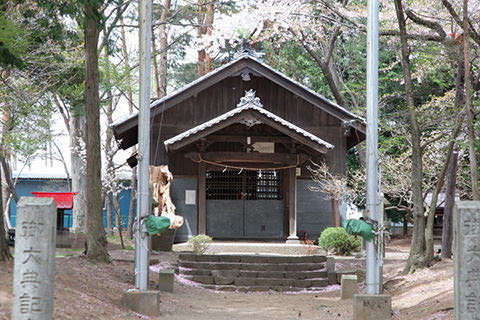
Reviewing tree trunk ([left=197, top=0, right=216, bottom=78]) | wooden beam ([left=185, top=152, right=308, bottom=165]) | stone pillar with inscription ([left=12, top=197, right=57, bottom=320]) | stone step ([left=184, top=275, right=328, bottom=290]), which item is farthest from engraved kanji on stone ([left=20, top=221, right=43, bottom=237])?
tree trunk ([left=197, top=0, right=216, bottom=78])

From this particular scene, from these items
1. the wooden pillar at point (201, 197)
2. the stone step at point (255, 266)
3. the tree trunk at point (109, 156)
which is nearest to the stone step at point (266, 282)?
the stone step at point (255, 266)

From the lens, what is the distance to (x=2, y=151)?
25.3m

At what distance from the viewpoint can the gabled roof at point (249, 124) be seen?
19.9m

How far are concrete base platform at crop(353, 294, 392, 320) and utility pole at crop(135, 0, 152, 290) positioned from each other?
3.73 meters

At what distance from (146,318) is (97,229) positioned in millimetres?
5016

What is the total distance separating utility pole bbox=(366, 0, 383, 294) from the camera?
10.6 metres

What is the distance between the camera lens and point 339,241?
1955 cm

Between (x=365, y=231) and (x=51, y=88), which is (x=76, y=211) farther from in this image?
(x=365, y=231)

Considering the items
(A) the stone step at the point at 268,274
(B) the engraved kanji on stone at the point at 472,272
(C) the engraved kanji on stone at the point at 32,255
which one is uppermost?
(C) the engraved kanji on stone at the point at 32,255

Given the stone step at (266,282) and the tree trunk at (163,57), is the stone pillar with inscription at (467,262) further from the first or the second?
the tree trunk at (163,57)

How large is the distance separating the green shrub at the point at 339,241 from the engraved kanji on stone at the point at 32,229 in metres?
13.7

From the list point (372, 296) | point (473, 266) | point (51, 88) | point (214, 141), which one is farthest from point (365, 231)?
point (51, 88)

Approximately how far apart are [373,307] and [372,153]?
2587 mm

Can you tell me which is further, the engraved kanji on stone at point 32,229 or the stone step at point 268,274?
the stone step at point 268,274
